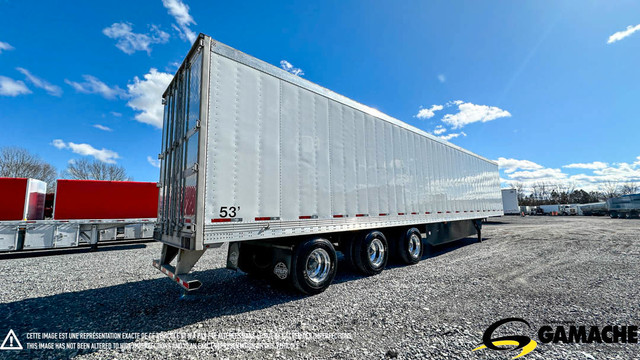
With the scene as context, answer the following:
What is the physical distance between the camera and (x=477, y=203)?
1210cm

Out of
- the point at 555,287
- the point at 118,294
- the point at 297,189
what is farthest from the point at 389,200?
the point at 118,294

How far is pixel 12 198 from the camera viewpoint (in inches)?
397

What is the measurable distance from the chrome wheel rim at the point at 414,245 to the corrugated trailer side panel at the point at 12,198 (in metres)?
14.6

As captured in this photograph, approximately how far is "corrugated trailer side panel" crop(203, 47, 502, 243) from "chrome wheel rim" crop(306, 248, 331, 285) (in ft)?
1.63

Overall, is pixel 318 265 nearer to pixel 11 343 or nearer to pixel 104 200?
pixel 11 343

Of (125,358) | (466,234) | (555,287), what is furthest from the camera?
(466,234)

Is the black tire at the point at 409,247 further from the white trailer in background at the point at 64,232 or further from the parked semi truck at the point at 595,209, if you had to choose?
the parked semi truck at the point at 595,209

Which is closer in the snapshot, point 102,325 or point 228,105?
point 102,325

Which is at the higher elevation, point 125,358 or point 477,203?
point 477,203

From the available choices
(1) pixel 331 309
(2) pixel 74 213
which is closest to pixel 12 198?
(2) pixel 74 213

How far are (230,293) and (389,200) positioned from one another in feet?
14.8

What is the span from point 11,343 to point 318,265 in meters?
4.52

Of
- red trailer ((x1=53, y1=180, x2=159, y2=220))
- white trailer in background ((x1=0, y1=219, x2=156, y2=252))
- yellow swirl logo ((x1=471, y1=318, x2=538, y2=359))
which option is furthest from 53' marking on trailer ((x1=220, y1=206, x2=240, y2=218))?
red trailer ((x1=53, y1=180, x2=159, y2=220))

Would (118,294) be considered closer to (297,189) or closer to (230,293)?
(230,293)
